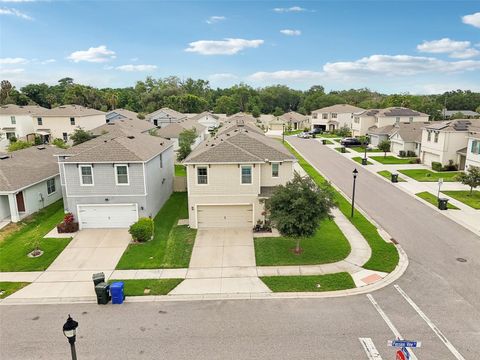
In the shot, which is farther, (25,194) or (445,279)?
(25,194)

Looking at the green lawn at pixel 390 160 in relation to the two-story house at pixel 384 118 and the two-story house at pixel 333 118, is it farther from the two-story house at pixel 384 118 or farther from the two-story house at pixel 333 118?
the two-story house at pixel 333 118

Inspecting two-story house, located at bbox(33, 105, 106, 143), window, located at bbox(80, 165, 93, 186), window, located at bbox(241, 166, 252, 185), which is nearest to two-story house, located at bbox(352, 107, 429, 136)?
window, located at bbox(241, 166, 252, 185)

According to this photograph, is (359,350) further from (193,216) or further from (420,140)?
(420,140)

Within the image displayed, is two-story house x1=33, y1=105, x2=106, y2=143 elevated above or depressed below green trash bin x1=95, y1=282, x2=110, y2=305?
above

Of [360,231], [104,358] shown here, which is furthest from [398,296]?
[104,358]

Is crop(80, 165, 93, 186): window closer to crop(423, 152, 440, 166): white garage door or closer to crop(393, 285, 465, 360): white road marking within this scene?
crop(393, 285, 465, 360): white road marking

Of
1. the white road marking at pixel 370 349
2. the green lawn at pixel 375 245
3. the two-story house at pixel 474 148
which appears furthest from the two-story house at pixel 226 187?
the two-story house at pixel 474 148
